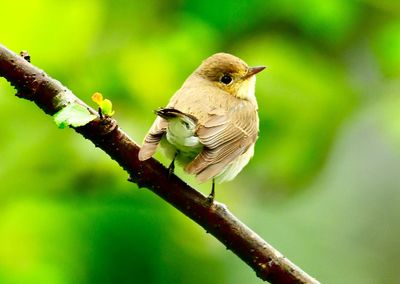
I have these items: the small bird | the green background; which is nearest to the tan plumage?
the small bird

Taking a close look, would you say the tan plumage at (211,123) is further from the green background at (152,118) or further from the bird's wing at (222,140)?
the green background at (152,118)

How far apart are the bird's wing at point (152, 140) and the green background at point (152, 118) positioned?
0.64 meters

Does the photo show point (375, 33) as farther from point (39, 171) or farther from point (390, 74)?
point (39, 171)

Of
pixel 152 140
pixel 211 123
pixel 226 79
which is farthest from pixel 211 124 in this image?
pixel 226 79

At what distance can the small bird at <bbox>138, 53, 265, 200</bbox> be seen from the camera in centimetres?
277

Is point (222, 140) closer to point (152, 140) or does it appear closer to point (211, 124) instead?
point (211, 124)

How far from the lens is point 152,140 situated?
101 inches

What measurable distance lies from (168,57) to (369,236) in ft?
9.37

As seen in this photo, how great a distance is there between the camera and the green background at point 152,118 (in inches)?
143

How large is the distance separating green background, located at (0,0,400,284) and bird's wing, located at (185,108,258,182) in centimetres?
34

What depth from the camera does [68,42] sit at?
154 inches

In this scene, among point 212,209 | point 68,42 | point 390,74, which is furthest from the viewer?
point 390,74

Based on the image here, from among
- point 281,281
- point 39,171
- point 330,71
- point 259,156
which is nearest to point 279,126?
point 259,156

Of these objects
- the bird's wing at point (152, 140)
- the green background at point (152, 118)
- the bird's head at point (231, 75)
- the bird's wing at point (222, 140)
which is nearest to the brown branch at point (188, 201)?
the bird's wing at point (152, 140)
